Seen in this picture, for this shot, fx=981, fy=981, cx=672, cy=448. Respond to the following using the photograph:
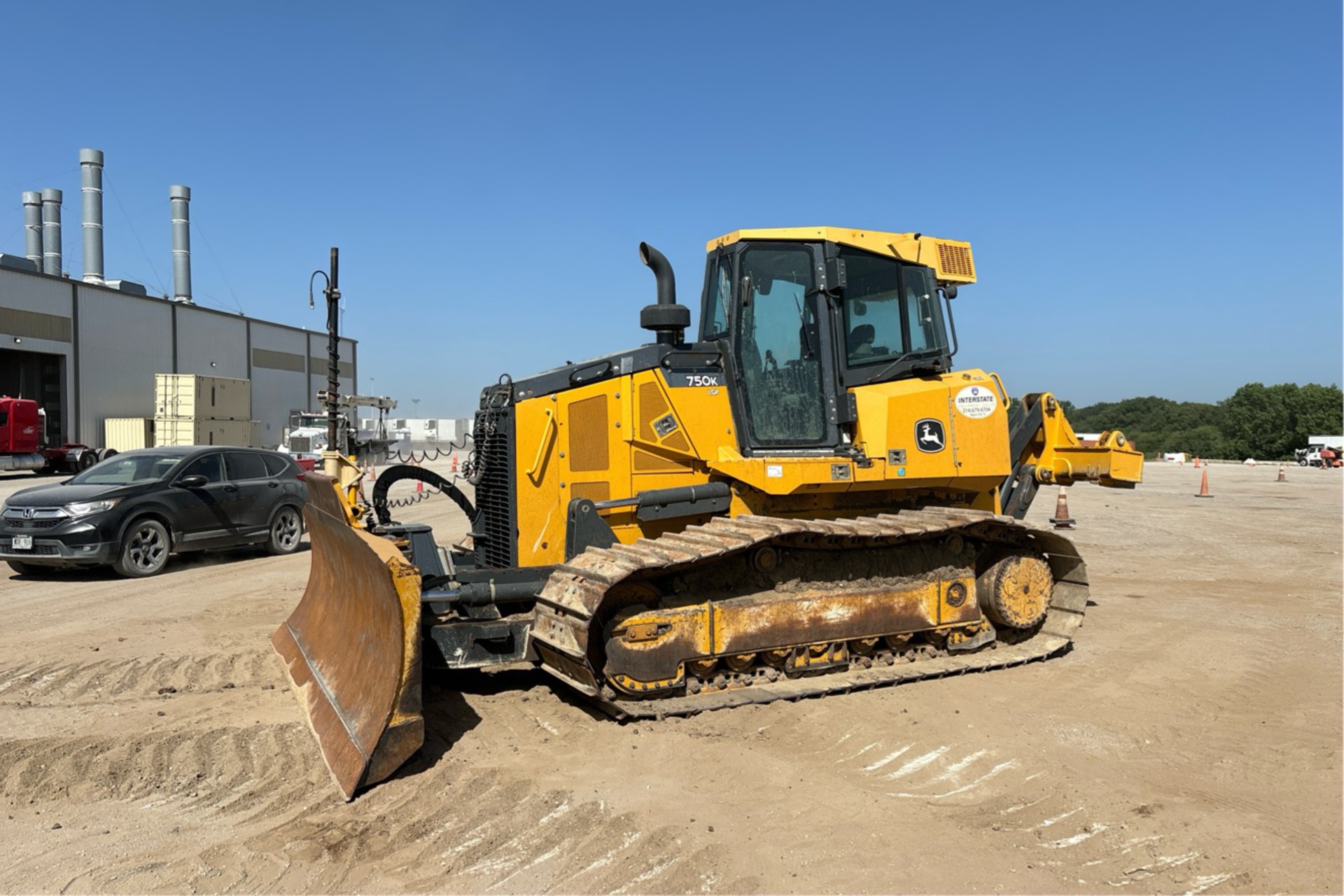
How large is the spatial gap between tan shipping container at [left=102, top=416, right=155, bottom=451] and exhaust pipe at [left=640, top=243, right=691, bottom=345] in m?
36.6

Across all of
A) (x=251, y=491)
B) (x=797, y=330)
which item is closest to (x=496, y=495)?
(x=797, y=330)

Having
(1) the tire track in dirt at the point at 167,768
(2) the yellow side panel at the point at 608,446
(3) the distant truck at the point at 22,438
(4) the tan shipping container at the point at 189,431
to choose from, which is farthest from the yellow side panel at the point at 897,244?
(4) the tan shipping container at the point at 189,431

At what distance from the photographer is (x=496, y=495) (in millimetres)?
6930

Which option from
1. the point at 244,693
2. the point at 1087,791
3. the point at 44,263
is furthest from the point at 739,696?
the point at 44,263

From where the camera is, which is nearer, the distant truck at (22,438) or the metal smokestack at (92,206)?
the distant truck at (22,438)

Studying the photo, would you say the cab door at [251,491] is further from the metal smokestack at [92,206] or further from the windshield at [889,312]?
the metal smokestack at [92,206]

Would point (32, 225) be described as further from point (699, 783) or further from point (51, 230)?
point (699, 783)

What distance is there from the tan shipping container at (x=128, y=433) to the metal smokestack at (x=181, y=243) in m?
10.8

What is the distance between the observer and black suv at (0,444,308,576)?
10625 millimetres

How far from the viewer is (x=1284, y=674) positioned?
6855 mm

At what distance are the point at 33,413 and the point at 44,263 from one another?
21.8 m

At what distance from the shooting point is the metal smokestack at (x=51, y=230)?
47.6 m

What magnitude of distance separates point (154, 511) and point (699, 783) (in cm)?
894

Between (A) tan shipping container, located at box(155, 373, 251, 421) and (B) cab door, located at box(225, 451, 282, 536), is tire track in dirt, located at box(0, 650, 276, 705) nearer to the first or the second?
(B) cab door, located at box(225, 451, 282, 536)
